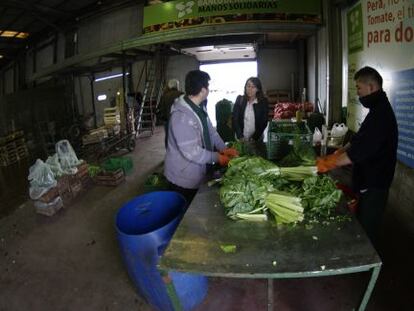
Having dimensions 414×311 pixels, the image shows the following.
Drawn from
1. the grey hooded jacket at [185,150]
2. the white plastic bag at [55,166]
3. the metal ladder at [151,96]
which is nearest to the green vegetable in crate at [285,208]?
the grey hooded jacket at [185,150]

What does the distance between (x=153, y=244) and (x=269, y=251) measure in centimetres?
95

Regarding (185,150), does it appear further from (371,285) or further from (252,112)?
(252,112)

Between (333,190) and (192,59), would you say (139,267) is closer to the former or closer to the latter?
(333,190)

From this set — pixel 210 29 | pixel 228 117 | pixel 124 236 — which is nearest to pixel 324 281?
pixel 124 236

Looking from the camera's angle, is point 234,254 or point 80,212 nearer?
point 234,254

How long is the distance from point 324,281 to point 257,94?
269 cm

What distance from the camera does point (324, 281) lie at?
9.35 ft

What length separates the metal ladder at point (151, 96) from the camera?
34.3 ft

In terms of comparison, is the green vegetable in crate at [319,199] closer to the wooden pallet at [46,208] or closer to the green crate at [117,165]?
the wooden pallet at [46,208]

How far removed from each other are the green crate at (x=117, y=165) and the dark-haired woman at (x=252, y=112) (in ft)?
9.55

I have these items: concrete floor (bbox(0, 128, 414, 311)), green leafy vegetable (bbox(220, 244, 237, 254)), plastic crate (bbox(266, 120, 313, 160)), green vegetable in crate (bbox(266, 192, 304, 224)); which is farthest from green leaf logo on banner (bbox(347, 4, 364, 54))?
green leafy vegetable (bbox(220, 244, 237, 254))

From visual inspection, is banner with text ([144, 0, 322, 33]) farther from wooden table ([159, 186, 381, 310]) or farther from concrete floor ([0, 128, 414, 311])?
wooden table ([159, 186, 381, 310])

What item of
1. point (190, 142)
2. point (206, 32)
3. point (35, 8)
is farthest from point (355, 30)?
point (35, 8)

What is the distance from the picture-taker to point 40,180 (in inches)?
185
